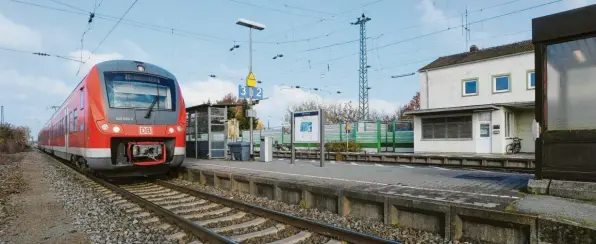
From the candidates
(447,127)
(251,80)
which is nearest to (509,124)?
(447,127)

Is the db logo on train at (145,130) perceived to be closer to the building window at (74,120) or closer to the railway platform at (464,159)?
the building window at (74,120)

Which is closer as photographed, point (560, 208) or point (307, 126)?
point (560, 208)

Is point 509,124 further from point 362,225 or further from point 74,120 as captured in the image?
point 74,120

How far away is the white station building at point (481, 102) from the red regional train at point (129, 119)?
1789 centimetres

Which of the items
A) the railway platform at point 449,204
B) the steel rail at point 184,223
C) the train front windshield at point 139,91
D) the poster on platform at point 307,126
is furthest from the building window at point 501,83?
the steel rail at point 184,223

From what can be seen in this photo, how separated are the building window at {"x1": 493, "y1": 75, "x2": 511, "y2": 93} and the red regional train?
2084cm

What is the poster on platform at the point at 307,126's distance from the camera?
14.0 metres

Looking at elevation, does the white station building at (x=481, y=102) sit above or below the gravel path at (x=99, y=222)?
above

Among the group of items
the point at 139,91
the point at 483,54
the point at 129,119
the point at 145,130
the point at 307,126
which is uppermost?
the point at 483,54

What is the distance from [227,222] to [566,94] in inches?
237

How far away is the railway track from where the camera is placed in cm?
555

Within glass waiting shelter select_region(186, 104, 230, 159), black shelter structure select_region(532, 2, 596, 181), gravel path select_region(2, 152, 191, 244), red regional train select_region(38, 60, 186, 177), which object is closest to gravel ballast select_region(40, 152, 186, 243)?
gravel path select_region(2, 152, 191, 244)

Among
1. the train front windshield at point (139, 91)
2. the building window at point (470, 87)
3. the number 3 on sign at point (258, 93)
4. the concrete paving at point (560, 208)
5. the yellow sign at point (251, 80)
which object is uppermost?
the building window at point (470, 87)

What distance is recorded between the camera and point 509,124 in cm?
2303
